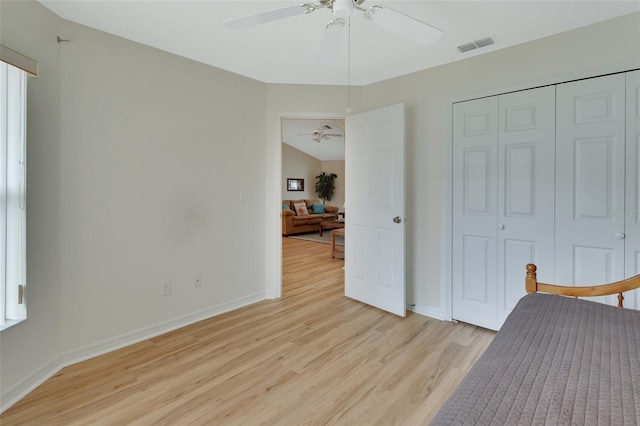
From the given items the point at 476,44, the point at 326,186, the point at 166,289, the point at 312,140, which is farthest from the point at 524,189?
the point at 326,186

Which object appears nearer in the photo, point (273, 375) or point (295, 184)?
point (273, 375)

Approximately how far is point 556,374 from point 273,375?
1.57 m

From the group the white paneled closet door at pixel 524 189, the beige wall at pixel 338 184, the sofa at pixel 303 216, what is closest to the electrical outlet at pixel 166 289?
the white paneled closet door at pixel 524 189

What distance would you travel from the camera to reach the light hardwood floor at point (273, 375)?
164 cm

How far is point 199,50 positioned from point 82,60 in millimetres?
809

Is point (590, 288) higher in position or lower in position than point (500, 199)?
lower

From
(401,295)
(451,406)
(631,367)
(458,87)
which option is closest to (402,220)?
(401,295)

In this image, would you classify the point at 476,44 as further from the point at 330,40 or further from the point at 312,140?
the point at 312,140

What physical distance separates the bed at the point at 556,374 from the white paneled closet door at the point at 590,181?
91 cm

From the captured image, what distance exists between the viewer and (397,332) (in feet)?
8.47

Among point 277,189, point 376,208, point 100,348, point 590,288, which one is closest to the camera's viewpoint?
point 590,288

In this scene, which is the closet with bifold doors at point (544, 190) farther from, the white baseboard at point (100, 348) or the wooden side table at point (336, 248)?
the wooden side table at point (336, 248)

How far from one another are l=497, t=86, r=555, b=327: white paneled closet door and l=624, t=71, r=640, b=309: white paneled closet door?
386 mm

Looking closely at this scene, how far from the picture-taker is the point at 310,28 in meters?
2.17
